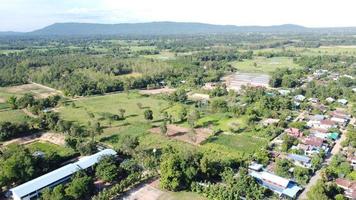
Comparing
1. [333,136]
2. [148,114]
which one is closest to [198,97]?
[148,114]

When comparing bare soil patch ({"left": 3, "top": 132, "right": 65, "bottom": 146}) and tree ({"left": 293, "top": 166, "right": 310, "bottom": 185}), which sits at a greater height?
tree ({"left": 293, "top": 166, "right": 310, "bottom": 185})

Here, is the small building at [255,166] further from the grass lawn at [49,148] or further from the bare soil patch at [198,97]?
the bare soil patch at [198,97]

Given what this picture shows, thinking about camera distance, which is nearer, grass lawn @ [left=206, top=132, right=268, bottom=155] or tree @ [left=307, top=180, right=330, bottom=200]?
tree @ [left=307, top=180, right=330, bottom=200]

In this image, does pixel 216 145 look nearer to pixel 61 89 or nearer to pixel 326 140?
pixel 326 140

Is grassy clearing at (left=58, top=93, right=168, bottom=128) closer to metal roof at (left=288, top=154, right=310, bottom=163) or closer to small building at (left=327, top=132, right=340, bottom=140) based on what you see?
metal roof at (left=288, top=154, right=310, bottom=163)

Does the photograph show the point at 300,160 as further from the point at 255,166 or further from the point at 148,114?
the point at 148,114

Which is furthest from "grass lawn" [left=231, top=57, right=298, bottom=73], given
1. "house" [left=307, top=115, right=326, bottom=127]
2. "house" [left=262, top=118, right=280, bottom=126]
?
"house" [left=262, top=118, right=280, bottom=126]
